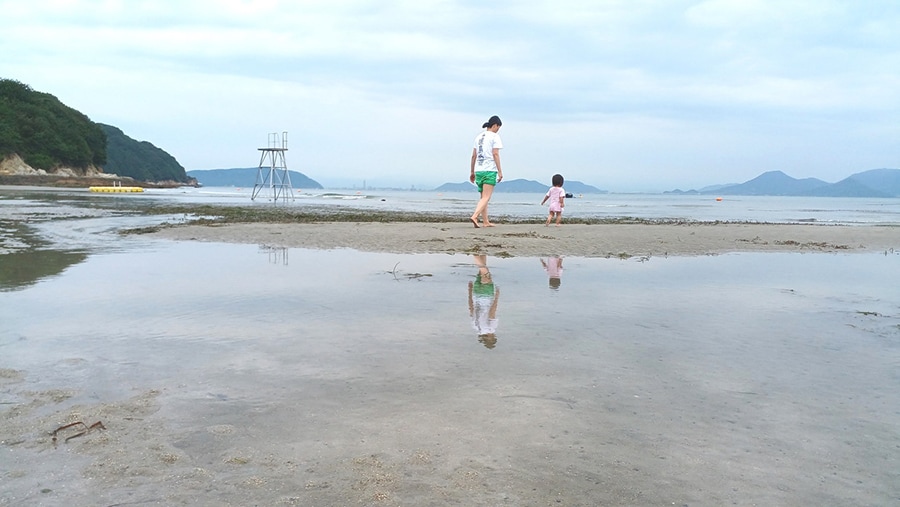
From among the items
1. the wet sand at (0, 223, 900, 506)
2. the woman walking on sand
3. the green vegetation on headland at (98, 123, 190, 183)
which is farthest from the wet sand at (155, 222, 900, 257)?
the green vegetation on headland at (98, 123, 190, 183)

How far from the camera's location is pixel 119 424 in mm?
2861

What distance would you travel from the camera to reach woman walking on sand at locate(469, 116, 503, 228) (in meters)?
13.6

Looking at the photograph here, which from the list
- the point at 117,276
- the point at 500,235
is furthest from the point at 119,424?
the point at 500,235

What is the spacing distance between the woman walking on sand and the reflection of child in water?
428 cm

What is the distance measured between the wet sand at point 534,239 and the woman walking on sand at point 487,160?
2.61 feet

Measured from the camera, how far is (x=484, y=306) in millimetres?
5727

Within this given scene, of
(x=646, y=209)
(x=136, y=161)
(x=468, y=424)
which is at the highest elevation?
(x=136, y=161)

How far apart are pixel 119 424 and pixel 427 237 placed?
9063 millimetres

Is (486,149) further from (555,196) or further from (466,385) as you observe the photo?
(466,385)

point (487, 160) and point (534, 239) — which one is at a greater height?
point (487, 160)

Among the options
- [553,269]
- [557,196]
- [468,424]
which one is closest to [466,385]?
[468,424]

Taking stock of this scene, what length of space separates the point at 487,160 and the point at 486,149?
24 cm

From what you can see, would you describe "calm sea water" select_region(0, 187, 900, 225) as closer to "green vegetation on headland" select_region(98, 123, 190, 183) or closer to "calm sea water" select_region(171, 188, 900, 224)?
"calm sea water" select_region(171, 188, 900, 224)

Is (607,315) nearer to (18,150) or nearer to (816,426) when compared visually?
(816,426)
